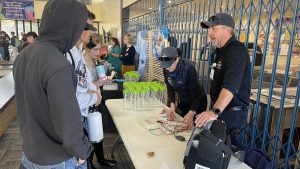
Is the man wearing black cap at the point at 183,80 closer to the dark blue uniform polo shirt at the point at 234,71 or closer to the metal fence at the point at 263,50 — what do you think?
the dark blue uniform polo shirt at the point at 234,71

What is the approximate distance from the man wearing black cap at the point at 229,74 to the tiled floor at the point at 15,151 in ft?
4.56

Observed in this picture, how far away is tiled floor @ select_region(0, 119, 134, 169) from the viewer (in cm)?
272

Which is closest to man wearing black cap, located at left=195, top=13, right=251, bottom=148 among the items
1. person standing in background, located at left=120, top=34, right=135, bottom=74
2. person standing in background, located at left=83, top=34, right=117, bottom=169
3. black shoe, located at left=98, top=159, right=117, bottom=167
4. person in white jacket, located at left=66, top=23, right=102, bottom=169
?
person in white jacket, located at left=66, top=23, right=102, bottom=169

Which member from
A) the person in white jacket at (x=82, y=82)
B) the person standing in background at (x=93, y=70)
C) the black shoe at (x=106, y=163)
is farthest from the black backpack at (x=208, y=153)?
the black shoe at (x=106, y=163)

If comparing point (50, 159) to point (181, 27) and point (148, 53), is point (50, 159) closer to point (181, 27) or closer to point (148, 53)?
point (181, 27)

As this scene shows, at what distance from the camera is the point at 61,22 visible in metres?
0.99

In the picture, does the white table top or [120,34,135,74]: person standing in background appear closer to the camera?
the white table top

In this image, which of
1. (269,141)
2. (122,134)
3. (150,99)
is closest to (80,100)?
(122,134)

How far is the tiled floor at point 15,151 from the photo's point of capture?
2719 millimetres

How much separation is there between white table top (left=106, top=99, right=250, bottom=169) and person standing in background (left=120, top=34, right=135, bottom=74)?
157 inches

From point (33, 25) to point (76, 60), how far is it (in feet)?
38.5

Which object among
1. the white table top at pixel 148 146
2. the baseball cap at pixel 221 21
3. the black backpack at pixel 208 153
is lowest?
the white table top at pixel 148 146

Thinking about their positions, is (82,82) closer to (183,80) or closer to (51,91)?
(51,91)

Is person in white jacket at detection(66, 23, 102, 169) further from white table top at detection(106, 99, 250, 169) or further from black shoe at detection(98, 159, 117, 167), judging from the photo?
black shoe at detection(98, 159, 117, 167)
